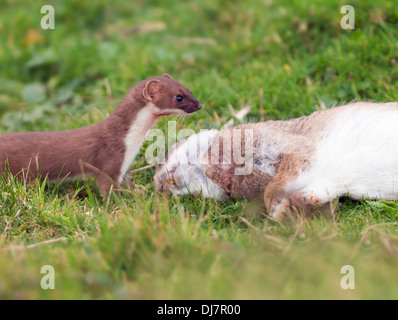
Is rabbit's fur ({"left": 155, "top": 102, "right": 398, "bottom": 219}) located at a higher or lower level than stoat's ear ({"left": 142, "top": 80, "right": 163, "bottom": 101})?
lower

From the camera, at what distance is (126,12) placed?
9.11m

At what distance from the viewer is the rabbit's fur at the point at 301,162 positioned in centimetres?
382

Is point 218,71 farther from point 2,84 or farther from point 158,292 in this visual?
point 158,292

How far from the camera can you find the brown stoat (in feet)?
14.1

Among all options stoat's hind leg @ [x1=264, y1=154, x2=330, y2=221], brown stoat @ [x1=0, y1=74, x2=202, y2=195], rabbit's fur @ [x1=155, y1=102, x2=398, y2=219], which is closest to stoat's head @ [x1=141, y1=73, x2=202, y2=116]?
brown stoat @ [x1=0, y1=74, x2=202, y2=195]

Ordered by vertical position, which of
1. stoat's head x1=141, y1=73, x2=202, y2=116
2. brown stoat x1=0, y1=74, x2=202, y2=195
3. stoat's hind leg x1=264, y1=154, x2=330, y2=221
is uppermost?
stoat's head x1=141, y1=73, x2=202, y2=116

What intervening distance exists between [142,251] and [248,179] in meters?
1.36

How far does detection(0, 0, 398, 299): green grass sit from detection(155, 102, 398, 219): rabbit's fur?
144mm

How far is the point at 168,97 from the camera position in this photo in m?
4.34

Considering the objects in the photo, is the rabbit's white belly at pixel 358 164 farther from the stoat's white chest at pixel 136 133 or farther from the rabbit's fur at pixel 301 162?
the stoat's white chest at pixel 136 133

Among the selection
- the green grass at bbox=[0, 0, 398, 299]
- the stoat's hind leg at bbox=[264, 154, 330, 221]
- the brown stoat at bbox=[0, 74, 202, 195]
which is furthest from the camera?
the brown stoat at bbox=[0, 74, 202, 195]

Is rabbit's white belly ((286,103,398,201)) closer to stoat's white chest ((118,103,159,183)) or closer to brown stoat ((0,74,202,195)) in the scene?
brown stoat ((0,74,202,195))

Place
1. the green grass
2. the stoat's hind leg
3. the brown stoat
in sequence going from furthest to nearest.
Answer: the brown stoat < the stoat's hind leg < the green grass
